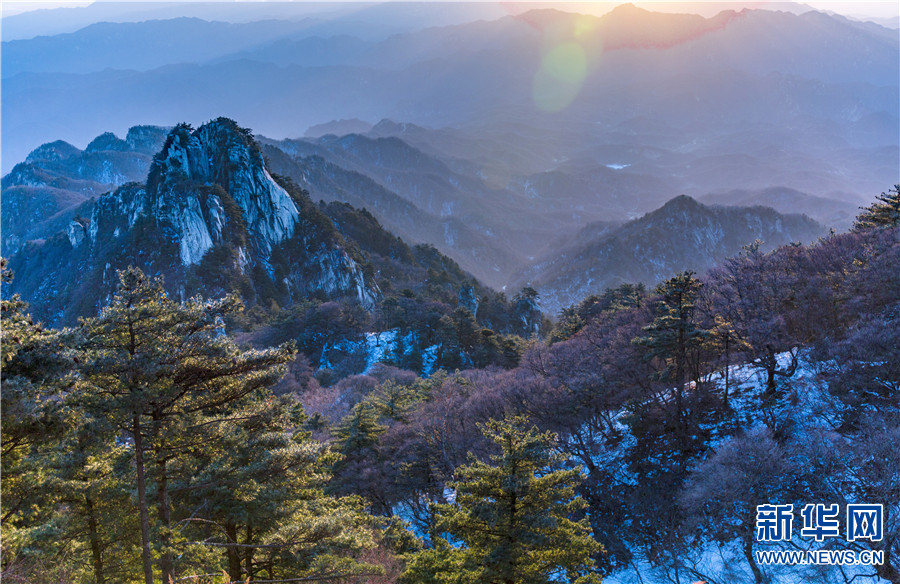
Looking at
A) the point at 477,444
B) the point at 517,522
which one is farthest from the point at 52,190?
the point at 517,522

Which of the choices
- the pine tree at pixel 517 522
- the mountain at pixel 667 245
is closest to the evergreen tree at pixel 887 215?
the pine tree at pixel 517 522

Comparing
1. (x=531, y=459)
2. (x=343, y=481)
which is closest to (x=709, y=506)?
(x=531, y=459)

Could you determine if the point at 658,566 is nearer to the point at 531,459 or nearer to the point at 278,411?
the point at 531,459

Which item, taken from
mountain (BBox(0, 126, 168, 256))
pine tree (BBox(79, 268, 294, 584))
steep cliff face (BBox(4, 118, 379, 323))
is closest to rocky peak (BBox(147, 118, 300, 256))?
steep cliff face (BBox(4, 118, 379, 323))

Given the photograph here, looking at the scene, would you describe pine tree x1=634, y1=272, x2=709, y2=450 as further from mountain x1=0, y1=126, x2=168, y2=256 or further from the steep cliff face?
mountain x1=0, y1=126, x2=168, y2=256

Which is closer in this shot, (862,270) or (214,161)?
(862,270)

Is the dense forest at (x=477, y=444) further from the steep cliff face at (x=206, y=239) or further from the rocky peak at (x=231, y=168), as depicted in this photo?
the rocky peak at (x=231, y=168)
